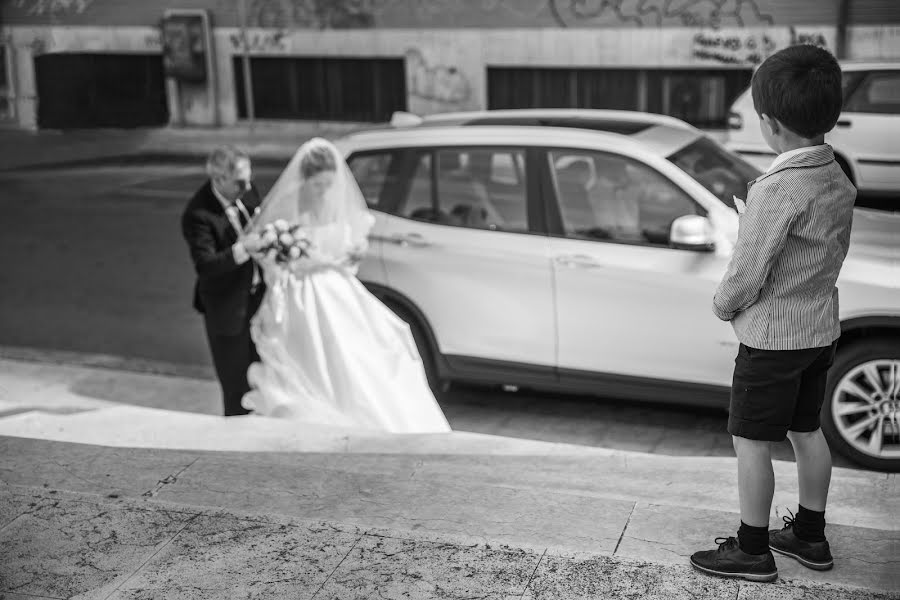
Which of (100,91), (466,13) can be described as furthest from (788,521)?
(100,91)

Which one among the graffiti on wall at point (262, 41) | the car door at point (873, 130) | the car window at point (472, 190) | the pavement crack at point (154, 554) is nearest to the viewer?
the pavement crack at point (154, 554)

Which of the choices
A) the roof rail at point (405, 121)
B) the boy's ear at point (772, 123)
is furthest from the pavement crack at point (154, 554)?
the roof rail at point (405, 121)

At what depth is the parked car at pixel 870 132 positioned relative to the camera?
1177 cm

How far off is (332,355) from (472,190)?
124 centimetres

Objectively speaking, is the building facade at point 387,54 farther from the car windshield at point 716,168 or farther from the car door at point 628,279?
the car door at point 628,279

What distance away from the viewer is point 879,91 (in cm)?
1197

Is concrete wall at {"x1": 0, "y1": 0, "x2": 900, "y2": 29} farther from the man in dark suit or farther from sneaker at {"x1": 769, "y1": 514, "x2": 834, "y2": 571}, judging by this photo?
sneaker at {"x1": 769, "y1": 514, "x2": 834, "y2": 571}

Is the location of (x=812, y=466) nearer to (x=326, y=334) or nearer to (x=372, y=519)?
(x=372, y=519)

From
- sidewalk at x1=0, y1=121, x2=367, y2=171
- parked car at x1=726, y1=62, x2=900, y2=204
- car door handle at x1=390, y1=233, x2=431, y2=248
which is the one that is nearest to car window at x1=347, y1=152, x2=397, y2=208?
car door handle at x1=390, y1=233, x2=431, y2=248

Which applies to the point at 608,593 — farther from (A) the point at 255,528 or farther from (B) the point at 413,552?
(A) the point at 255,528

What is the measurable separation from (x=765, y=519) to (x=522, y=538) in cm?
79

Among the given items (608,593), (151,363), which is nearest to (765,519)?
(608,593)

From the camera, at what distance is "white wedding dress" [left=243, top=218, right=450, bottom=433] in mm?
5902

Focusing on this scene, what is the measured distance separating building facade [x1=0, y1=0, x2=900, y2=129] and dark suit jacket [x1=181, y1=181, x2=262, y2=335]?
12020 millimetres
